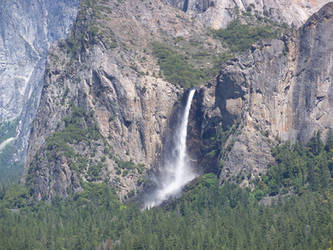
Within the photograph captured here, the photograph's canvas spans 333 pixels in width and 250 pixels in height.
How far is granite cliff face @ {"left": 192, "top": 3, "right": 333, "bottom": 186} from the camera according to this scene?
190 m

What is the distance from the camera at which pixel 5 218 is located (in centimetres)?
19088

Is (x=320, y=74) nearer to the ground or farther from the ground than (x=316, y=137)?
farther from the ground

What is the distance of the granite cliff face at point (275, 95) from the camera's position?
625ft

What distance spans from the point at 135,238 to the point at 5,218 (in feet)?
148

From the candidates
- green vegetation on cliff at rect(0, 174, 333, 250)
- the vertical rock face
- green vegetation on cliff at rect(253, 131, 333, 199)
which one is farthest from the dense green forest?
the vertical rock face

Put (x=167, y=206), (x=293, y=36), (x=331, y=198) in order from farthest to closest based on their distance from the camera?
(x=293, y=36), (x=167, y=206), (x=331, y=198)

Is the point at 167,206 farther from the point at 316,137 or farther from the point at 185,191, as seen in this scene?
the point at 316,137

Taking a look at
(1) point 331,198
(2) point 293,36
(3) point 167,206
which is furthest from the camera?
(2) point 293,36

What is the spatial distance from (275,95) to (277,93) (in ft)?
2.36

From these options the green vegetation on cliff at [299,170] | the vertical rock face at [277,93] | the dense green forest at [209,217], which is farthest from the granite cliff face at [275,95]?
the dense green forest at [209,217]

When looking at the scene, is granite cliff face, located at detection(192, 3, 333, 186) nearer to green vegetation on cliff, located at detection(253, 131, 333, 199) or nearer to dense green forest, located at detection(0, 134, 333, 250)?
green vegetation on cliff, located at detection(253, 131, 333, 199)

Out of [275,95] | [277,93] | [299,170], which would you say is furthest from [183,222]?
[277,93]

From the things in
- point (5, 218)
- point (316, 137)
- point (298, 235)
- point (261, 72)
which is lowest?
point (5, 218)

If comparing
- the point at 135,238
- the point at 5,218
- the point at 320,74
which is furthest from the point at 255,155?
the point at 5,218
